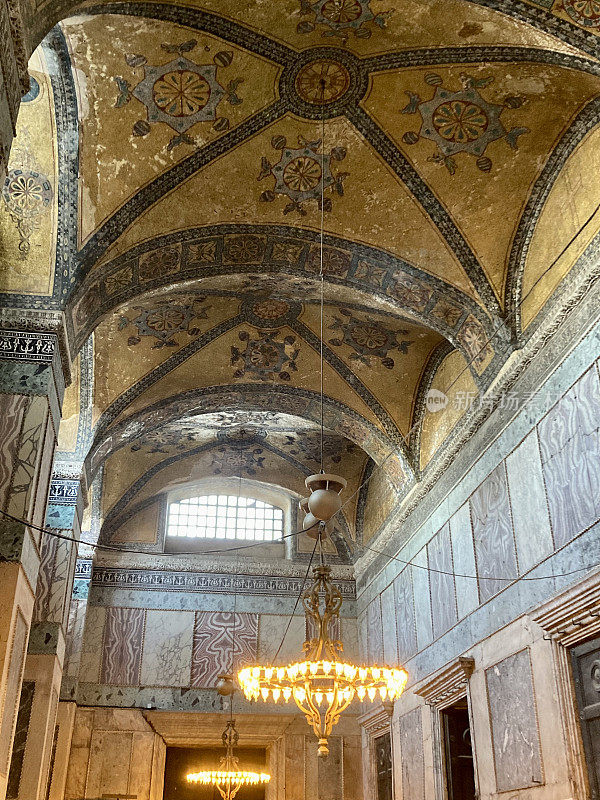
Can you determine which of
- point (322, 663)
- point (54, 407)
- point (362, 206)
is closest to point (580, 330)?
point (362, 206)

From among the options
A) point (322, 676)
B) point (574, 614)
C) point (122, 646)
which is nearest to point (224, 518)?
point (122, 646)

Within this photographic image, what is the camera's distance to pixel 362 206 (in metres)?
7.28

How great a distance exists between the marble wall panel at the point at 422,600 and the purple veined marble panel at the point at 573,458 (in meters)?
3.16

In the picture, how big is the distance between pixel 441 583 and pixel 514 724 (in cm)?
224

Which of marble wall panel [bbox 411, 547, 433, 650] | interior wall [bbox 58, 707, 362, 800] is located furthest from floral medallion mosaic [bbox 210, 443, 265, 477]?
marble wall panel [bbox 411, 547, 433, 650]

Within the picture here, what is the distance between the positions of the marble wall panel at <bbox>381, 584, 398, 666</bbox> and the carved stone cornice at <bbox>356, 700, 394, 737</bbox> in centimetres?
57

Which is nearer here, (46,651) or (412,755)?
(46,651)

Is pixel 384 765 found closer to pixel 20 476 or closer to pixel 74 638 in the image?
pixel 74 638

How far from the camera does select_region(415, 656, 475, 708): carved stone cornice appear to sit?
7264 mm

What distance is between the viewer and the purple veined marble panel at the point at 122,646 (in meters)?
11.3

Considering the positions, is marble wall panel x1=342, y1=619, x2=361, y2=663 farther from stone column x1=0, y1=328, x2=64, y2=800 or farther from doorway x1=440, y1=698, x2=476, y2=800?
stone column x1=0, y1=328, x2=64, y2=800

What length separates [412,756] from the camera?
8.88 m

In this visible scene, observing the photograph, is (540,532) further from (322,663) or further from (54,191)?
(54,191)

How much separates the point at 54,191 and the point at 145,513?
7.14 metres
